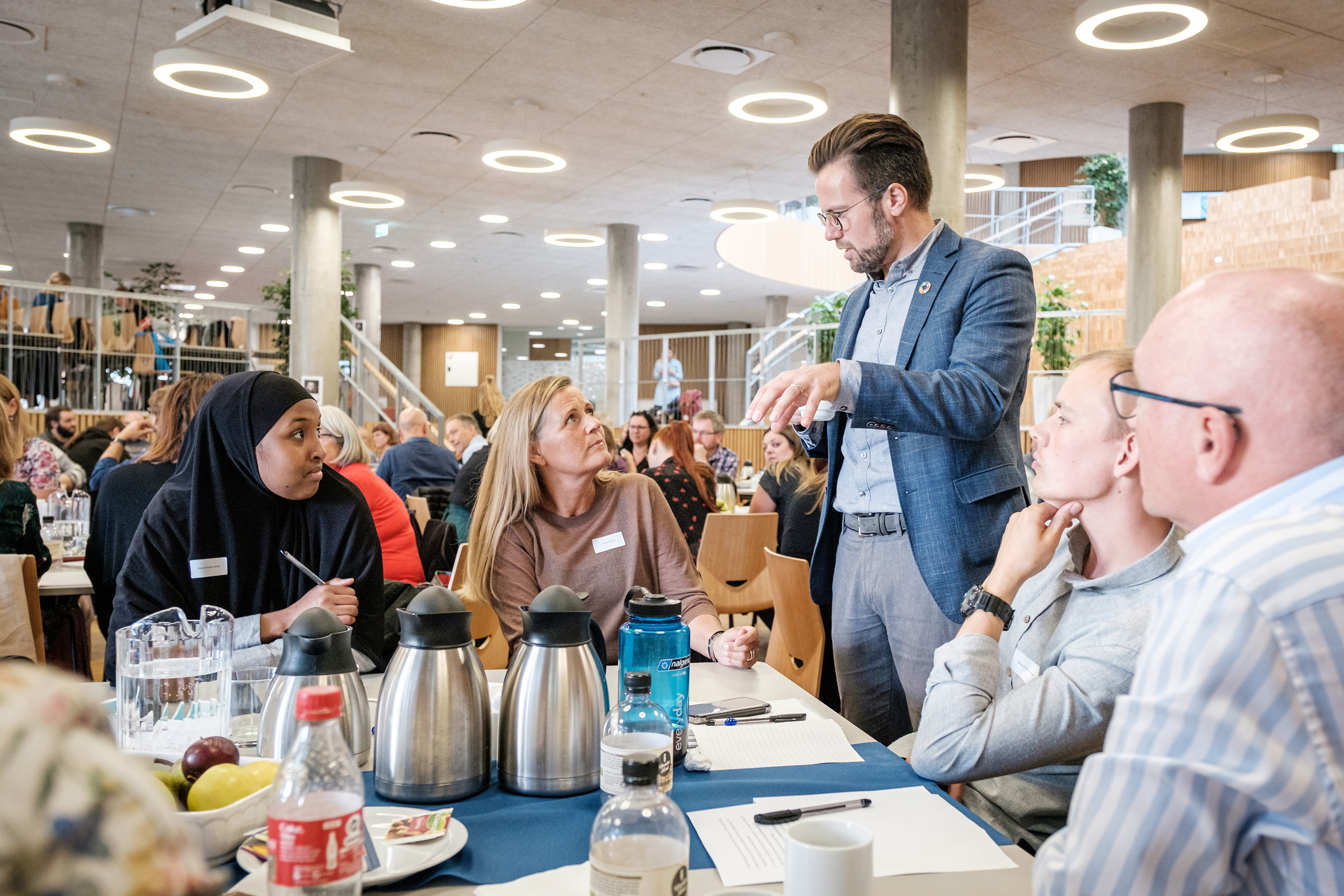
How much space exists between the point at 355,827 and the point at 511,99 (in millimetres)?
7462

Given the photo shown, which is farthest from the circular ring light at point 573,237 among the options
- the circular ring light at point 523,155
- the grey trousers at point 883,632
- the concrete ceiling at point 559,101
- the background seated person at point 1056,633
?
the background seated person at point 1056,633

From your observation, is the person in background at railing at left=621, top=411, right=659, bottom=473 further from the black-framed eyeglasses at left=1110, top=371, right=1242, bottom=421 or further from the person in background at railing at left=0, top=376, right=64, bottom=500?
the black-framed eyeglasses at left=1110, top=371, right=1242, bottom=421

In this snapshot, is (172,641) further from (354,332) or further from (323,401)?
(354,332)

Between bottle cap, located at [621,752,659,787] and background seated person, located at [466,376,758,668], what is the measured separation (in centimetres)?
127

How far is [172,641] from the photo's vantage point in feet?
4.92

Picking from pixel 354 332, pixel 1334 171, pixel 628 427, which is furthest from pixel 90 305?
pixel 1334 171

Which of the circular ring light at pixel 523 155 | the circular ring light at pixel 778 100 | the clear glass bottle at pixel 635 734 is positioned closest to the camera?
the clear glass bottle at pixel 635 734

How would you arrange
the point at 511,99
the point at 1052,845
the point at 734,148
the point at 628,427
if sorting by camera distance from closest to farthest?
the point at 1052,845, the point at 511,99, the point at 628,427, the point at 734,148

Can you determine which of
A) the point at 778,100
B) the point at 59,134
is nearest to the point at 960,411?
the point at 778,100

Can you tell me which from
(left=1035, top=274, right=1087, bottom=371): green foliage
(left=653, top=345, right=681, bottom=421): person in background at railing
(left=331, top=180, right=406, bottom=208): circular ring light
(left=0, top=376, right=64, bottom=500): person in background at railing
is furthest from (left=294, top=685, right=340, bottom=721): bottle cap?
(left=653, top=345, right=681, bottom=421): person in background at railing

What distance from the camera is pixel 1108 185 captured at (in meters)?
14.5

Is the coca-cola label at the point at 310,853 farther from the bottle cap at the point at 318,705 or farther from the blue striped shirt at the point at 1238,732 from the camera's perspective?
the blue striped shirt at the point at 1238,732

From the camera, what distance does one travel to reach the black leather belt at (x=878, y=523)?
2.05 meters

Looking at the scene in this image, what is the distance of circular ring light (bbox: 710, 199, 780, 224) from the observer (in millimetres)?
9398
